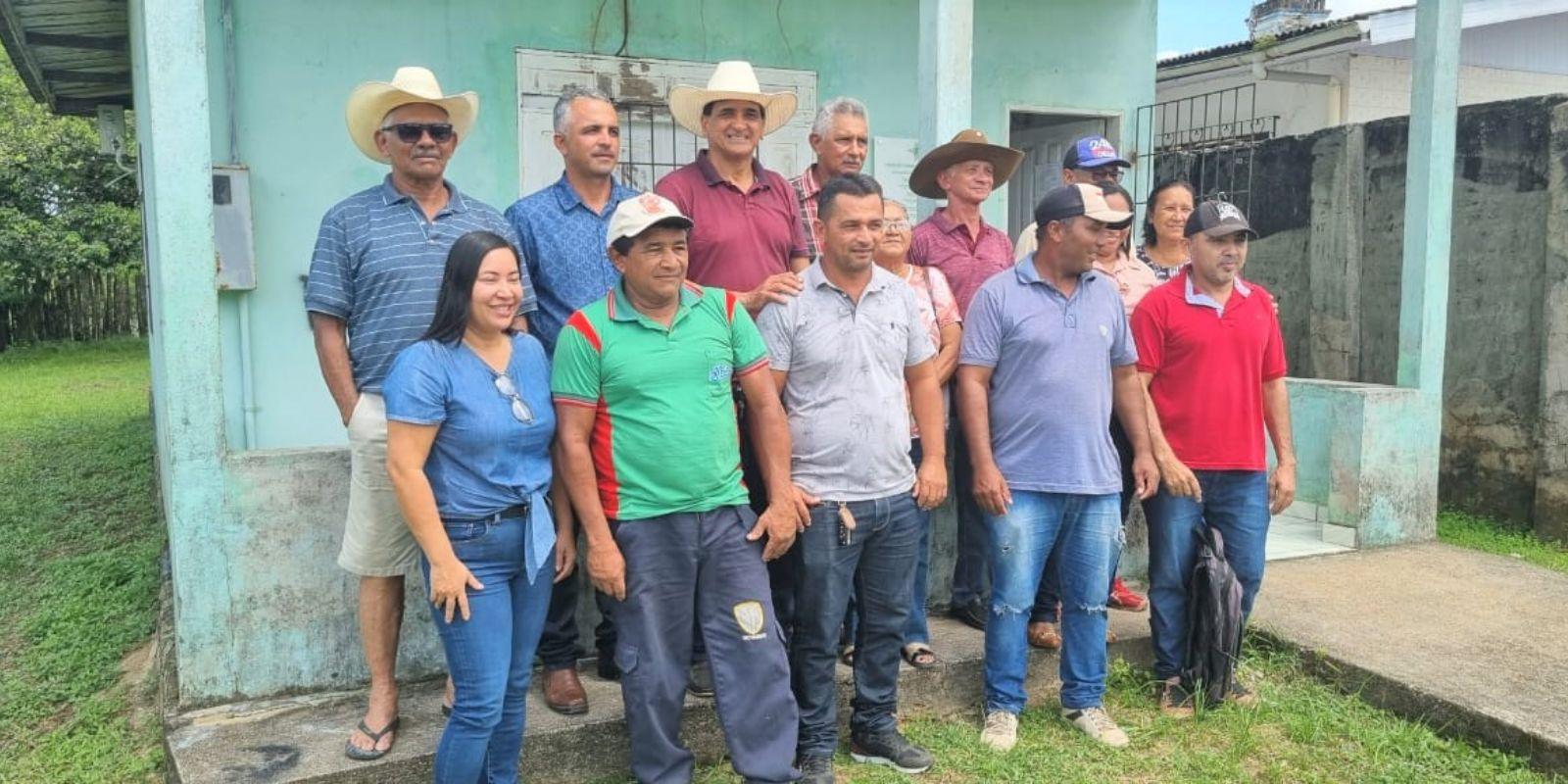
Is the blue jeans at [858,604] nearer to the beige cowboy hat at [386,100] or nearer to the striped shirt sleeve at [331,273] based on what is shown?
the striped shirt sleeve at [331,273]

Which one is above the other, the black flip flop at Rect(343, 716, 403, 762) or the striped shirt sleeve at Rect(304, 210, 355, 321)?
the striped shirt sleeve at Rect(304, 210, 355, 321)

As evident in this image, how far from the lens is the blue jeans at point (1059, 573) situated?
3.43 metres

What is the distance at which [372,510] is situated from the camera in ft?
10.00

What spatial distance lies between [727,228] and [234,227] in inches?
125

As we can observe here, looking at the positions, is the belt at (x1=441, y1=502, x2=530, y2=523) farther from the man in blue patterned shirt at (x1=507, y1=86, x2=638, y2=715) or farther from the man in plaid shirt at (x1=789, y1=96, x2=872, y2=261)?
the man in plaid shirt at (x1=789, y1=96, x2=872, y2=261)

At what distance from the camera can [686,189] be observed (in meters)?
3.42

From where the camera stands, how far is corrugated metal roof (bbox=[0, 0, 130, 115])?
632 cm

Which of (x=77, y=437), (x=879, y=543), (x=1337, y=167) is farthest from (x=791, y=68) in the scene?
(x=77, y=437)

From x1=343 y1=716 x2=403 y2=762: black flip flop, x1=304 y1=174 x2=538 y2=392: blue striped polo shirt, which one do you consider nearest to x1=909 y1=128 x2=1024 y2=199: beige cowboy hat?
x1=304 y1=174 x2=538 y2=392: blue striped polo shirt

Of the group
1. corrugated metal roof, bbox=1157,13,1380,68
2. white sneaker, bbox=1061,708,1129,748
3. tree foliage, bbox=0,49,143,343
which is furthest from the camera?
tree foliage, bbox=0,49,143,343

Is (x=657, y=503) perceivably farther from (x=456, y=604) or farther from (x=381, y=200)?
(x=381, y=200)

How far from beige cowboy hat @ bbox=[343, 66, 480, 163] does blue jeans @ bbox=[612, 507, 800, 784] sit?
1.35 m

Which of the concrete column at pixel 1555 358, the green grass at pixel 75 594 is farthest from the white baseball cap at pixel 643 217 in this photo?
the concrete column at pixel 1555 358

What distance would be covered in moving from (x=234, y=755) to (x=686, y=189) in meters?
2.06
